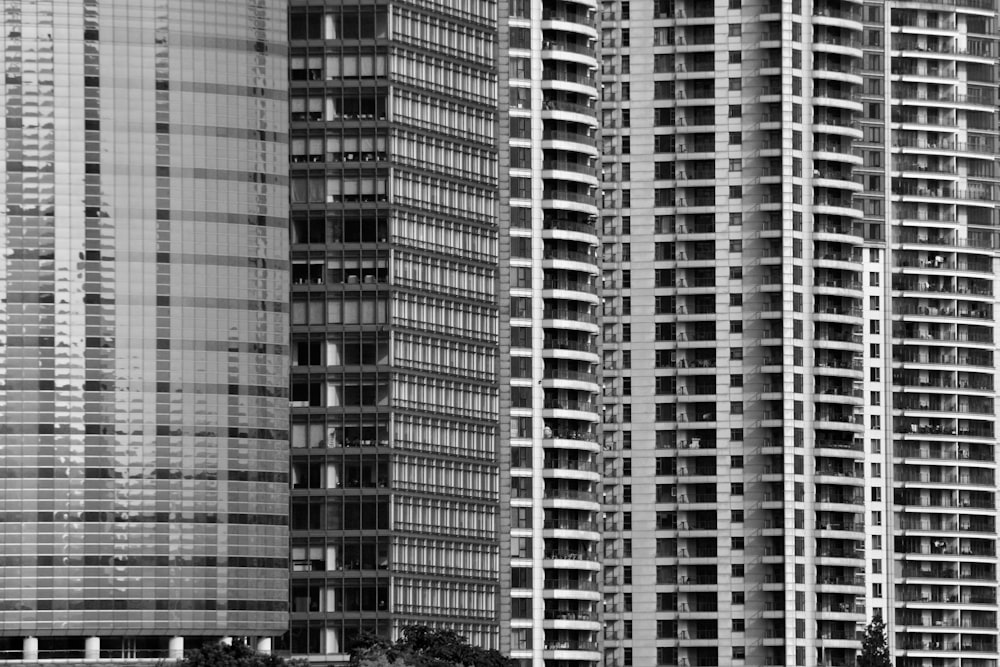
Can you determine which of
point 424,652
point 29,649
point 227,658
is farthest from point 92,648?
point 227,658

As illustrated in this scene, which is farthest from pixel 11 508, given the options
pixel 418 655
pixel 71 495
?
pixel 418 655

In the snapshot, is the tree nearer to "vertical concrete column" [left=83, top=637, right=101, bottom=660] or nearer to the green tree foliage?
the green tree foliage

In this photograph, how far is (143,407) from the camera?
655 ft

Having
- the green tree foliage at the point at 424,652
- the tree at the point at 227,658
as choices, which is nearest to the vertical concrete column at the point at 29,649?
the green tree foliage at the point at 424,652

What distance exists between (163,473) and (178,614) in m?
10.7

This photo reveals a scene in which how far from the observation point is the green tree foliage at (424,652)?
174 m

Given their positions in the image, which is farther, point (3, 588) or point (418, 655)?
point (3, 588)

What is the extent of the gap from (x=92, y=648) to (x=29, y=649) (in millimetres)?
4664

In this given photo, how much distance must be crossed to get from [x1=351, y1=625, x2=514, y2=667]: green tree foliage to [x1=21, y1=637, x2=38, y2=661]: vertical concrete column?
27.8m

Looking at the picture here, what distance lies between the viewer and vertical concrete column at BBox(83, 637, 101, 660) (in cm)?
19788

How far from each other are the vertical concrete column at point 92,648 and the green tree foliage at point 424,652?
23.4 metres

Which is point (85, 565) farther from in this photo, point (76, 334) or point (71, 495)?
point (76, 334)

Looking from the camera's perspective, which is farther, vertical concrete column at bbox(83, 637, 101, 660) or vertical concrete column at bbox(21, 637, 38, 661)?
vertical concrete column at bbox(83, 637, 101, 660)

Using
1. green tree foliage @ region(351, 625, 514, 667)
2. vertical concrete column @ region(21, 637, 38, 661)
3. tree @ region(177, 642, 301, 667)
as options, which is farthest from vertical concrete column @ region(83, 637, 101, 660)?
tree @ region(177, 642, 301, 667)
